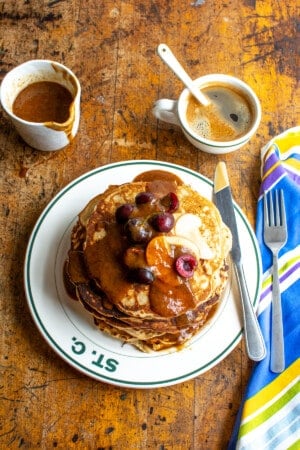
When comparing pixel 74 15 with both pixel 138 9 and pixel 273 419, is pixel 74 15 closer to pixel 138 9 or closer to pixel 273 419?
pixel 138 9

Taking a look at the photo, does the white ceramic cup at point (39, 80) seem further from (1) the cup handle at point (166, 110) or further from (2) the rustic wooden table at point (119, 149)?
(1) the cup handle at point (166, 110)

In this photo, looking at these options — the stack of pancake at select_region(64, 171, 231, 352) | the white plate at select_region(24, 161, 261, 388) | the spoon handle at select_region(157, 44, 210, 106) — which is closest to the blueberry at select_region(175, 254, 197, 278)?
the stack of pancake at select_region(64, 171, 231, 352)

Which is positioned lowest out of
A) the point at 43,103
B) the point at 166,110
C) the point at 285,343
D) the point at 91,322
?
the point at 91,322

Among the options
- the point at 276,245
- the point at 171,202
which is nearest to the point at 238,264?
the point at 276,245

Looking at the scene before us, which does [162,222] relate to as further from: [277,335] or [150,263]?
[277,335]

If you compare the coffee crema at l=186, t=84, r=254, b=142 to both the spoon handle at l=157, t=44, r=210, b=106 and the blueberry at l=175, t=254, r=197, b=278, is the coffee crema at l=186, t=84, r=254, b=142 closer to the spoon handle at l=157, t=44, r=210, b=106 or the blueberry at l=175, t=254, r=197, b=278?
the spoon handle at l=157, t=44, r=210, b=106

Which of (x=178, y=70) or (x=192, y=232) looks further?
(x=178, y=70)

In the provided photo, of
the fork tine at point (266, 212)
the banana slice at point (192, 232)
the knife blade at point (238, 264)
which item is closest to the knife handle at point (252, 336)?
the knife blade at point (238, 264)
